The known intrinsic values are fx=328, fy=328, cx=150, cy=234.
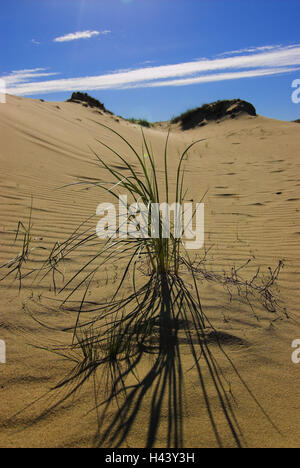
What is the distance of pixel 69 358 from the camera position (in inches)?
59.3

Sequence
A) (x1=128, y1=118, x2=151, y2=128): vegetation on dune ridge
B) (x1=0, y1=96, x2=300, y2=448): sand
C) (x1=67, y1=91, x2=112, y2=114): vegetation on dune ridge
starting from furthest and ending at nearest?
1. (x1=128, y1=118, x2=151, y2=128): vegetation on dune ridge
2. (x1=67, y1=91, x2=112, y2=114): vegetation on dune ridge
3. (x1=0, y1=96, x2=300, y2=448): sand

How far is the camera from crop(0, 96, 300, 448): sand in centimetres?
121

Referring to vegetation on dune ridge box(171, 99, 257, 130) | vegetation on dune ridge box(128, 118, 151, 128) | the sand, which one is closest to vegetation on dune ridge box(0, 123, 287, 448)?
the sand

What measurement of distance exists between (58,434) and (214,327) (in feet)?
3.01

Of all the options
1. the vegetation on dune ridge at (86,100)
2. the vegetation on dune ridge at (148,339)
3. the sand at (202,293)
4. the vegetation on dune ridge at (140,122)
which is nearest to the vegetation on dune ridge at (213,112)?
the vegetation on dune ridge at (140,122)

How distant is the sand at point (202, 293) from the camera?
1206 millimetres

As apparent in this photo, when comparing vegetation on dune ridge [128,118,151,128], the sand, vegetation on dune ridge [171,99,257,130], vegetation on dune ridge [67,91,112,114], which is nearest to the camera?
the sand

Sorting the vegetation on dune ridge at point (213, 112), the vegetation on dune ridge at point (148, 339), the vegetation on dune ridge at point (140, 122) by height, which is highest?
the vegetation on dune ridge at point (213, 112)

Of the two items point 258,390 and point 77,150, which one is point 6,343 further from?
point 77,150

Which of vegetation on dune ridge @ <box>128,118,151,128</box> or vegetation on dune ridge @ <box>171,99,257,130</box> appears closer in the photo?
vegetation on dune ridge @ <box>128,118,151,128</box>

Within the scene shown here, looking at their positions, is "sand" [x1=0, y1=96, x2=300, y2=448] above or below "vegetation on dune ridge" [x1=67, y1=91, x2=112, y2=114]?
below

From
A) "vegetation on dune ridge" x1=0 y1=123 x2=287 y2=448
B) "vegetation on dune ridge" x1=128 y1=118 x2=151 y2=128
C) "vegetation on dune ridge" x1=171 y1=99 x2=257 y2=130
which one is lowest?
"vegetation on dune ridge" x1=0 y1=123 x2=287 y2=448

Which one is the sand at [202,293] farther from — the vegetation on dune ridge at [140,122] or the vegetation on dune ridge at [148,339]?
the vegetation on dune ridge at [140,122]

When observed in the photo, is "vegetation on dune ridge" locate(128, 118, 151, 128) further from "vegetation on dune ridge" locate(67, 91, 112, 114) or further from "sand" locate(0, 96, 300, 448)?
"sand" locate(0, 96, 300, 448)
